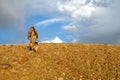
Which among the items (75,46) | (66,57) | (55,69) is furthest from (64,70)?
(75,46)

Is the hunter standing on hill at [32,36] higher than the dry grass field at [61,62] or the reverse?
higher

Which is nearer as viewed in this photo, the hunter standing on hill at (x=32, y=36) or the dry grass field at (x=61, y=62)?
the dry grass field at (x=61, y=62)

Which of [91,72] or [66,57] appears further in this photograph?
[66,57]

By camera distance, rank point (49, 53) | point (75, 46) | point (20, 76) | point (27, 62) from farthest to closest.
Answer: point (75, 46)
point (49, 53)
point (27, 62)
point (20, 76)

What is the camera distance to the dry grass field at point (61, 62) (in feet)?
92.2

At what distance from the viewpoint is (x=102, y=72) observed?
2891cm

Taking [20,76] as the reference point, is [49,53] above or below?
above

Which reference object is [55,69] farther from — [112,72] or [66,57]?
[112,72]

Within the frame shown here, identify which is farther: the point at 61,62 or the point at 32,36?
the point at 32,36

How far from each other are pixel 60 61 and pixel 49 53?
7.42 ft

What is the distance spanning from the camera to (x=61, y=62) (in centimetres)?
3073

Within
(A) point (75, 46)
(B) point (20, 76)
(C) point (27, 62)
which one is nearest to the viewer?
(B) point (20, 76)

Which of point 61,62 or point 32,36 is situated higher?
point 32,36

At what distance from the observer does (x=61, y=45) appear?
1404 inches
